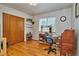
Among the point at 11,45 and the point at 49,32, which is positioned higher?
the point at 49,32

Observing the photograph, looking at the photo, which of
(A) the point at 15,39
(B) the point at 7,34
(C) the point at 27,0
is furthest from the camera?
(A) the point at 15,39

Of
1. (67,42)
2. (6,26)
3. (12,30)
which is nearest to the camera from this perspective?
(67,42)

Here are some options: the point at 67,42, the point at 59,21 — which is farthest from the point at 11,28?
the point at 67,42

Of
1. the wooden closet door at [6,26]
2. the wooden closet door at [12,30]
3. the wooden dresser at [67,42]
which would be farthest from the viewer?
the wooden closet door at [12,30]

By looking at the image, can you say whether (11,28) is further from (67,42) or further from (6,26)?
(67,42)

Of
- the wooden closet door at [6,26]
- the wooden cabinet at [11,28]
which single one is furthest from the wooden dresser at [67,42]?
the wooden closet door at [6,26]

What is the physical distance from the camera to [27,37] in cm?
291

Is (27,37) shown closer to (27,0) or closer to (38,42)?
(38,42)

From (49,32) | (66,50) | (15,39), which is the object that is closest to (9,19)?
(15,39)

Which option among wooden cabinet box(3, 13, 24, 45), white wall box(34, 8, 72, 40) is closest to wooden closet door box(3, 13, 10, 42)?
wooden cabinet box(3, 13, 24, 45)

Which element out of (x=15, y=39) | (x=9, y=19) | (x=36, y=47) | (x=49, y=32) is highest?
(x=9, y=19)

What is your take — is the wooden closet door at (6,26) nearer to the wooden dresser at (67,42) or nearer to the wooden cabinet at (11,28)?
the wooden cabinet at (11,28)

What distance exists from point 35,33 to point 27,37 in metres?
0.27

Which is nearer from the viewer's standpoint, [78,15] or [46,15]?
[78,15]
